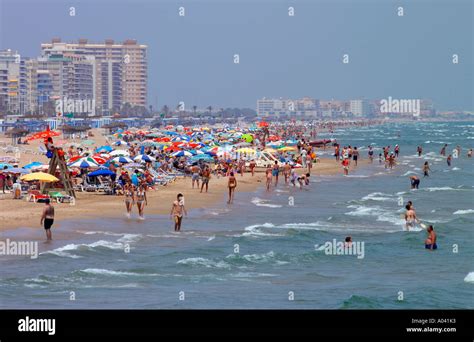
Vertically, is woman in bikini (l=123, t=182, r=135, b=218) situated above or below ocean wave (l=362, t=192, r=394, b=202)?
above

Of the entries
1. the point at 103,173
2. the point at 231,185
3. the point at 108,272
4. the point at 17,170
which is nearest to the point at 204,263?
the point at 108,272

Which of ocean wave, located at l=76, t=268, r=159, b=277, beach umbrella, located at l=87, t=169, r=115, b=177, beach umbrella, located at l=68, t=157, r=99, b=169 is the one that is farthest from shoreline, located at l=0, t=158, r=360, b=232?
ocean wave, located at l=76, t=268, r=159, b=277

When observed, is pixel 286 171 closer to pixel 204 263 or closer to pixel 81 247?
pixel 81 247

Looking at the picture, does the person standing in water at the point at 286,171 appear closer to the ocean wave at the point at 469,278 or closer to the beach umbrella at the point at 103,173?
the beach umbrella at the point at 103,173

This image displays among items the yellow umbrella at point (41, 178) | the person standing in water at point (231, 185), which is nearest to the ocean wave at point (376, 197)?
the person standing in water at point (231, 185)

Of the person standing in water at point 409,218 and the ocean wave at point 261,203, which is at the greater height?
the person standing in water at point 409,218

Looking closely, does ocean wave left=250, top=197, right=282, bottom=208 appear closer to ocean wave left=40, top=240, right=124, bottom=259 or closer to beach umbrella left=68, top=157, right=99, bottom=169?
beach umbrella left=68, top=157, right=99, bottom=169
